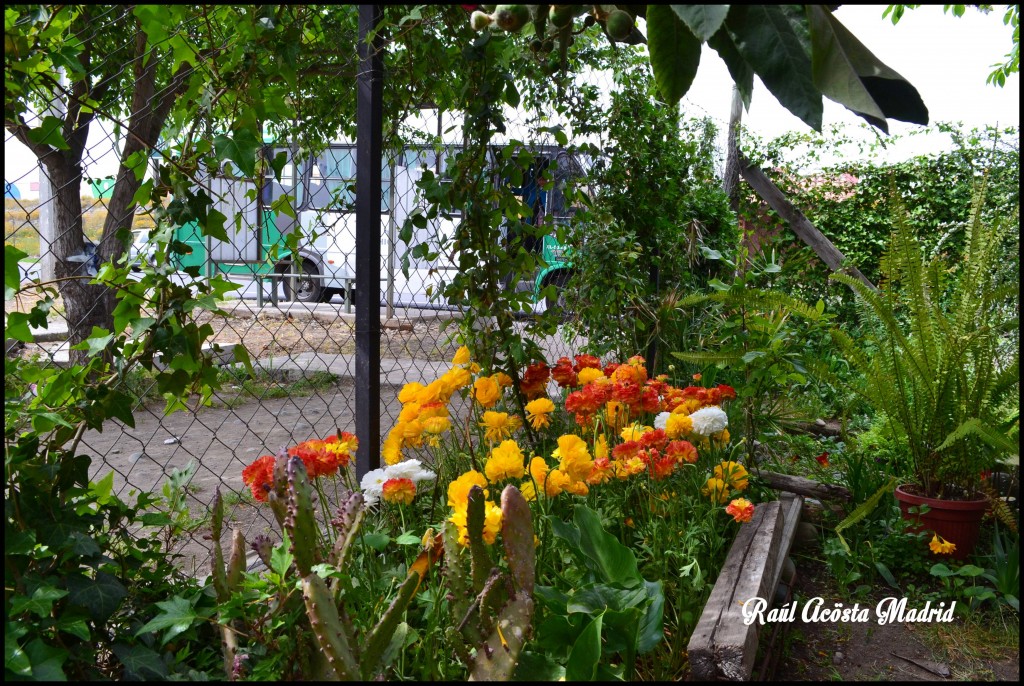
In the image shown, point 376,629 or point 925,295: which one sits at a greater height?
point 925,295

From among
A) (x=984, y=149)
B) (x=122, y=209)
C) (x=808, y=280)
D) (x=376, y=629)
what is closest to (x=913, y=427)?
(x=376, y=629)

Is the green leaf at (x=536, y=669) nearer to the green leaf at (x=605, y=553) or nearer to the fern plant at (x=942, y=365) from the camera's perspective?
the green leaf at (x=605, y=553)

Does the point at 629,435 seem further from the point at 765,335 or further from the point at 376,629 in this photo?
the point at 765,335

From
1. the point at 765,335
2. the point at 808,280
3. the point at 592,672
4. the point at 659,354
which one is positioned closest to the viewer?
the point at 592,672

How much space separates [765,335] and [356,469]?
1.91 m

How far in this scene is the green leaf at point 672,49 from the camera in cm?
80

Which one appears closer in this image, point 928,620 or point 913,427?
point 928,620

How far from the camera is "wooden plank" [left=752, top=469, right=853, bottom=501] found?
114 inches

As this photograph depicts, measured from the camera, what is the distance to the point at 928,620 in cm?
227

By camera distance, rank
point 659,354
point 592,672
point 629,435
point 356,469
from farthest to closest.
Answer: point 659,354 < point 356,469 < point 629,435 < point 592,672

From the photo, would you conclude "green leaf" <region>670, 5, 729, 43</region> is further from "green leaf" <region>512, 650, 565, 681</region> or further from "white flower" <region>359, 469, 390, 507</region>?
"white flower" <region>359, 469, 390, 507</region>

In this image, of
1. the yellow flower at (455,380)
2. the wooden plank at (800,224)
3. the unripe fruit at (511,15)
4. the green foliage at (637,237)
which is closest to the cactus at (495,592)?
the yellow flower at (455,380)

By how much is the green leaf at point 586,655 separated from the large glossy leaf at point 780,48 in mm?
965

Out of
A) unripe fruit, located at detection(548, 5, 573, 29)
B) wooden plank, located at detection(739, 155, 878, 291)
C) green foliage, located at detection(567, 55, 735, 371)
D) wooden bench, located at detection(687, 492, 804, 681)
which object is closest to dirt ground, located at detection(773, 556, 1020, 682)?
wooden bench, located at detection(687, 492, 804, 681)
